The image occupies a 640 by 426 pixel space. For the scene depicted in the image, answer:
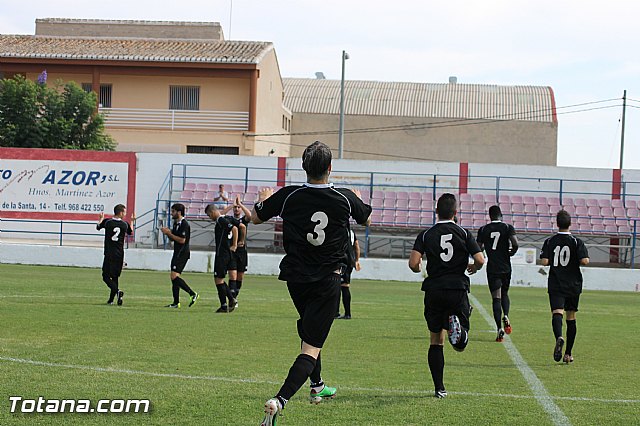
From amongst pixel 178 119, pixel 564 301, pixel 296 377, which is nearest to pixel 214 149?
pixel 178 119

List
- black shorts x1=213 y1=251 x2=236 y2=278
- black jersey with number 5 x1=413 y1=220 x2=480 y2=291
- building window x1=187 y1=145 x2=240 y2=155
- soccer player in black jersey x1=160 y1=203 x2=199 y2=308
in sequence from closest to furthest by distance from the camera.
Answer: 1. black jersey with number 5 x1=413 y1=220 x2=480 y2=291
2. black shorts x1=213 y1=251 x2=236 y2=278
3. soccer player in black jersey x1=160 y1=203 x2=199 y2=308
4. building window x1=187 y1=145 x2=240 y2=155

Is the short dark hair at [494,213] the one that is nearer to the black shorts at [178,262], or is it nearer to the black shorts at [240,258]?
the black shorts at [240,258]

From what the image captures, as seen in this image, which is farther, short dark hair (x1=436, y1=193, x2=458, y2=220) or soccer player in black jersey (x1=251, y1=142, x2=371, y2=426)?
short dark hair (x1=436, y1=193, x2=458, y2=220)

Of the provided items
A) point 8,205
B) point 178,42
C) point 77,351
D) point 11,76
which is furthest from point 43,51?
point 77,351

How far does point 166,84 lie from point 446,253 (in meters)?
38.8

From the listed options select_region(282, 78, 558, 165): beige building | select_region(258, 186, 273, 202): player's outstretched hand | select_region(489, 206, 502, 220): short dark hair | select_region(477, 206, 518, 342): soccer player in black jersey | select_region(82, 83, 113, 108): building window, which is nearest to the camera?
select_region(258, 186, 273, 202): player's outstretched hand

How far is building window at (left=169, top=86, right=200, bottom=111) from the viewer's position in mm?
45688

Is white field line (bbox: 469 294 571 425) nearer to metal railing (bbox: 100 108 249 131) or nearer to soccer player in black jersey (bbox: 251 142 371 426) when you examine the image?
soccer player in black jersey (bbox: 251 142 371 426)

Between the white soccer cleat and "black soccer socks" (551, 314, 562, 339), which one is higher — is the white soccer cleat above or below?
above

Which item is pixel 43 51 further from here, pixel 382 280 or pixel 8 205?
pixel 382 280

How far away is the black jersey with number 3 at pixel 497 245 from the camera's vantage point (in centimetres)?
1404

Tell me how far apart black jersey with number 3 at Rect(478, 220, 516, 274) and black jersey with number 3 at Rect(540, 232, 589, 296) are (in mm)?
2493

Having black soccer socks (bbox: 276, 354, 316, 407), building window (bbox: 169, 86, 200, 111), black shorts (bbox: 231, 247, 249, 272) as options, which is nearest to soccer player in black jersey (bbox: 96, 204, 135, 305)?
black shorts (bbox: 231, 247, 249, 272)

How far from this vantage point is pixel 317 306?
7145 mm
